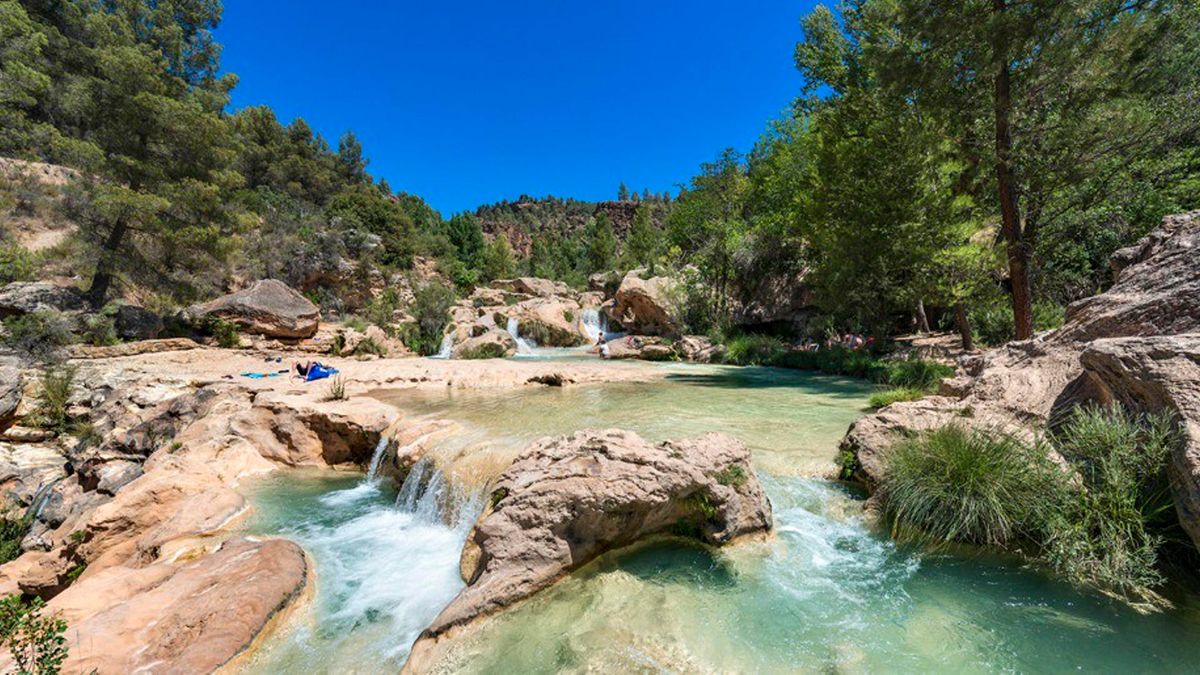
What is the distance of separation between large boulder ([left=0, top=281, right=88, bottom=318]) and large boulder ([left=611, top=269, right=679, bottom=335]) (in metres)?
23.6

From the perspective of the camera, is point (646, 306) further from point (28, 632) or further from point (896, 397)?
point (28, 632)

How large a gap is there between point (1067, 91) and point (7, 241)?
37.9 m

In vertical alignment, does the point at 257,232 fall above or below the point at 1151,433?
above

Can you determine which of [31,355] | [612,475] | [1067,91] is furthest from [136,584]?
[1067,91]

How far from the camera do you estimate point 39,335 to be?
14188 millimetres

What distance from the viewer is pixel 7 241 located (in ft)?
63.6

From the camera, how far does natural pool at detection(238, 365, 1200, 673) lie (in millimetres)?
2902

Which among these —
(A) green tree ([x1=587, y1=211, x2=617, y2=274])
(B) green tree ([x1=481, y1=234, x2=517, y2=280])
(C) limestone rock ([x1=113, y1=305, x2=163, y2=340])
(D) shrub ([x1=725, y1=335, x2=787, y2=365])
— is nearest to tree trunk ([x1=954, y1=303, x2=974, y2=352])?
(D) shrub ([x1=725, y1=335, x2=787, y2=365])

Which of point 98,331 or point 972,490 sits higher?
point 98,331

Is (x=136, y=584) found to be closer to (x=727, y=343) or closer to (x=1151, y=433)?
(x=1151, y=433)

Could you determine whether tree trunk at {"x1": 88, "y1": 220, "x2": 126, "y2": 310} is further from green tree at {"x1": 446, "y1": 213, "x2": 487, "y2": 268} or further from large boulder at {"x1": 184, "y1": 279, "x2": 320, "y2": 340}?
green tree at {"x1": 446, "y1": 213, "x2": 487, "y2": 268}

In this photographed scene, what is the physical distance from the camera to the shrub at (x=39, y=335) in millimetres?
13391

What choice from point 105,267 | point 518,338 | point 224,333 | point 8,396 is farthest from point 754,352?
point 105,267

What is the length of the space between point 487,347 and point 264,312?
32.3 feet
